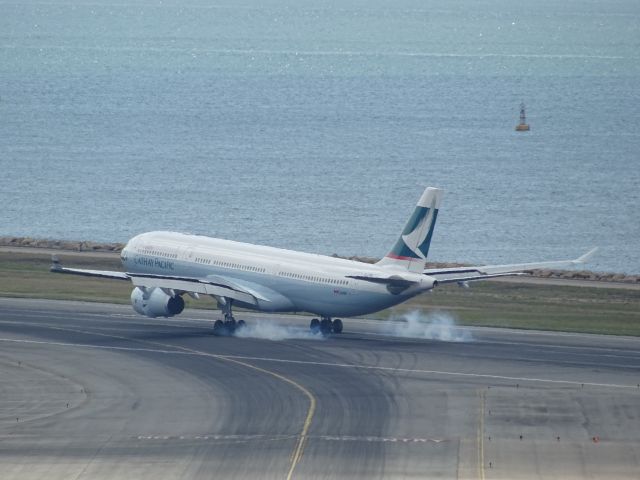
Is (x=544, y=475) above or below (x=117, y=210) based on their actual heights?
below

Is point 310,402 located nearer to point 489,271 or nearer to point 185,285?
point 185,285

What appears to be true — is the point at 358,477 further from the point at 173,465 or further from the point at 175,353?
the point at 175,353

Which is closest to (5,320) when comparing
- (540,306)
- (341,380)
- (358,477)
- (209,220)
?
(341,380)

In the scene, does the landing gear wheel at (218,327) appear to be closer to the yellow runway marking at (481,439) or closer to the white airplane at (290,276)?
the white airplane at (290,276)

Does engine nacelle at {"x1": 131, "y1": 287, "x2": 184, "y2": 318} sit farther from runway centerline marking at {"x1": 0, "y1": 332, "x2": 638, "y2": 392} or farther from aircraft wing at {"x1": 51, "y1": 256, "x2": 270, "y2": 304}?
runway centerline marking at {"x1": 0, "y1": 332, "x2": 638, "y2": 392}

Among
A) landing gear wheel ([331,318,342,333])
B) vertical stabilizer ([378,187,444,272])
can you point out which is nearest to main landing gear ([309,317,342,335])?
landing gear wheel ([331,318,342,333])

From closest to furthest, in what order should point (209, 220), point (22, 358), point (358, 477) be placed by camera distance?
point (358, 477) → point (22, 358) → point (209, 220)

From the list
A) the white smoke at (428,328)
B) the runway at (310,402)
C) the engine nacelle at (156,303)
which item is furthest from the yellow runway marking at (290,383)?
the white smoke at (428,328)
